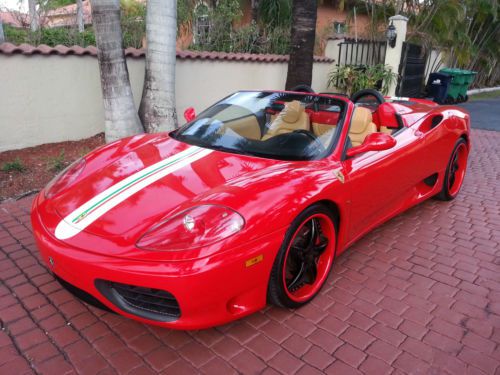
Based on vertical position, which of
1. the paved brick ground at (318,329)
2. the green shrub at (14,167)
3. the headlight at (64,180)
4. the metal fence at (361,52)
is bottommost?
the paved brick ground at (318,329)

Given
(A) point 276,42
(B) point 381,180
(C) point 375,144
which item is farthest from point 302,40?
(C) point 375,144

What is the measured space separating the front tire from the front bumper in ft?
0.34

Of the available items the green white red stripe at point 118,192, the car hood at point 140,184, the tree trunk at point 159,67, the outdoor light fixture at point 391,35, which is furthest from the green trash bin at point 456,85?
the green white red stripe at point 118,192

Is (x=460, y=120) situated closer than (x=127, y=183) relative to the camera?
No

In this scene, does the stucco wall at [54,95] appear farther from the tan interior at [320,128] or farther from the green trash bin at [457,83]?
the green trash bin at [457,83]

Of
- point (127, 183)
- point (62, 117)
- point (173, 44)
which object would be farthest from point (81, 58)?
point (127, 183)

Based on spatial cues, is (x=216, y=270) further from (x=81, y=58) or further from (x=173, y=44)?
(x=81, y=58)

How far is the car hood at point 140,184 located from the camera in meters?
2.09

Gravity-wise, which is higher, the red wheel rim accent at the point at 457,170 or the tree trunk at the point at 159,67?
the tree trunk at the point at 159,67

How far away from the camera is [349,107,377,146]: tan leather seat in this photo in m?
3.18

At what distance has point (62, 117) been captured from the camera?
5.86 metres

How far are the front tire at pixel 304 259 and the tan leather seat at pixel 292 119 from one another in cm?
89

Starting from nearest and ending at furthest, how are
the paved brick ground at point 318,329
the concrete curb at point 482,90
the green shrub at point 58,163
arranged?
the paved brick ground at point 318,329 < the green shrub at point 58,163 < the concrete curb at point 482,90

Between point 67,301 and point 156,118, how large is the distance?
3.58 m
